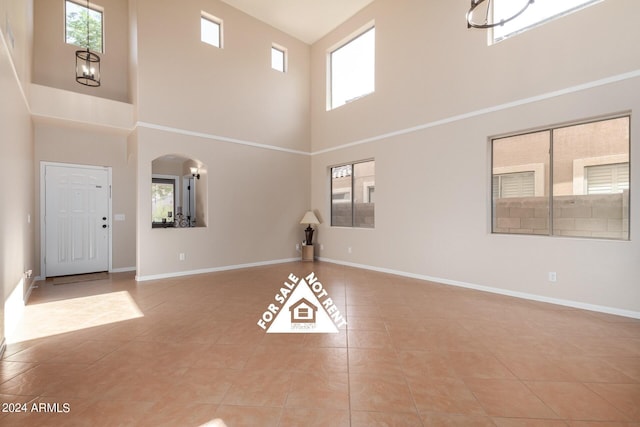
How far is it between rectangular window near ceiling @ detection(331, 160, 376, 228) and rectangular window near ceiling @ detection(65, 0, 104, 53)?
19.1 ft

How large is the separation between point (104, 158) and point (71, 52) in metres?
2.12

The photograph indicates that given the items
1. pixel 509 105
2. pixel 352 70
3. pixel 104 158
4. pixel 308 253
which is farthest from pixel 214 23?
pixel 509 105

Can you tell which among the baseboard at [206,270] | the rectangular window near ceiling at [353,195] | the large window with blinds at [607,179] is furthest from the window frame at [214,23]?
the large window with blinds at [607,179]

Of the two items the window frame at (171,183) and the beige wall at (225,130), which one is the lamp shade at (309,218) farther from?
the window frame at (171,183)

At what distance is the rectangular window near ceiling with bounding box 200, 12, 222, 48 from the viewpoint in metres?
6.41

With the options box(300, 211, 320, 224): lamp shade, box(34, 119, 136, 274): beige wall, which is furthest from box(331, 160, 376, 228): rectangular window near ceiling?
box(34, 119, 136, 274): beige wall

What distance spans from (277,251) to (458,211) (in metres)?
4.24

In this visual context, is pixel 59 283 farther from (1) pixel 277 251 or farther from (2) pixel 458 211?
(2) pixel 458 211

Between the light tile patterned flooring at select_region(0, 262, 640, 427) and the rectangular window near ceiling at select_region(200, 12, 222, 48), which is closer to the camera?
the light tile patterned flooring at select_region(0, 262, 640, 427)

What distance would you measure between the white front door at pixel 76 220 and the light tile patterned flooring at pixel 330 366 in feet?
6.89

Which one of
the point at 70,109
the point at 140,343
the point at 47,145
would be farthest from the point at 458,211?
the point at 47,145

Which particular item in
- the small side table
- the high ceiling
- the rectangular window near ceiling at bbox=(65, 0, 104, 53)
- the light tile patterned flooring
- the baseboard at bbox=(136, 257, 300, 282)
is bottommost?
the light tile patterned flooring

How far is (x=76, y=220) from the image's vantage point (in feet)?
19.9

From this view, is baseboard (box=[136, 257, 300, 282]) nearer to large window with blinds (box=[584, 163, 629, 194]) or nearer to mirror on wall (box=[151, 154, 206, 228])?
mirror on wall (box=[151, 154, 206, 228])
